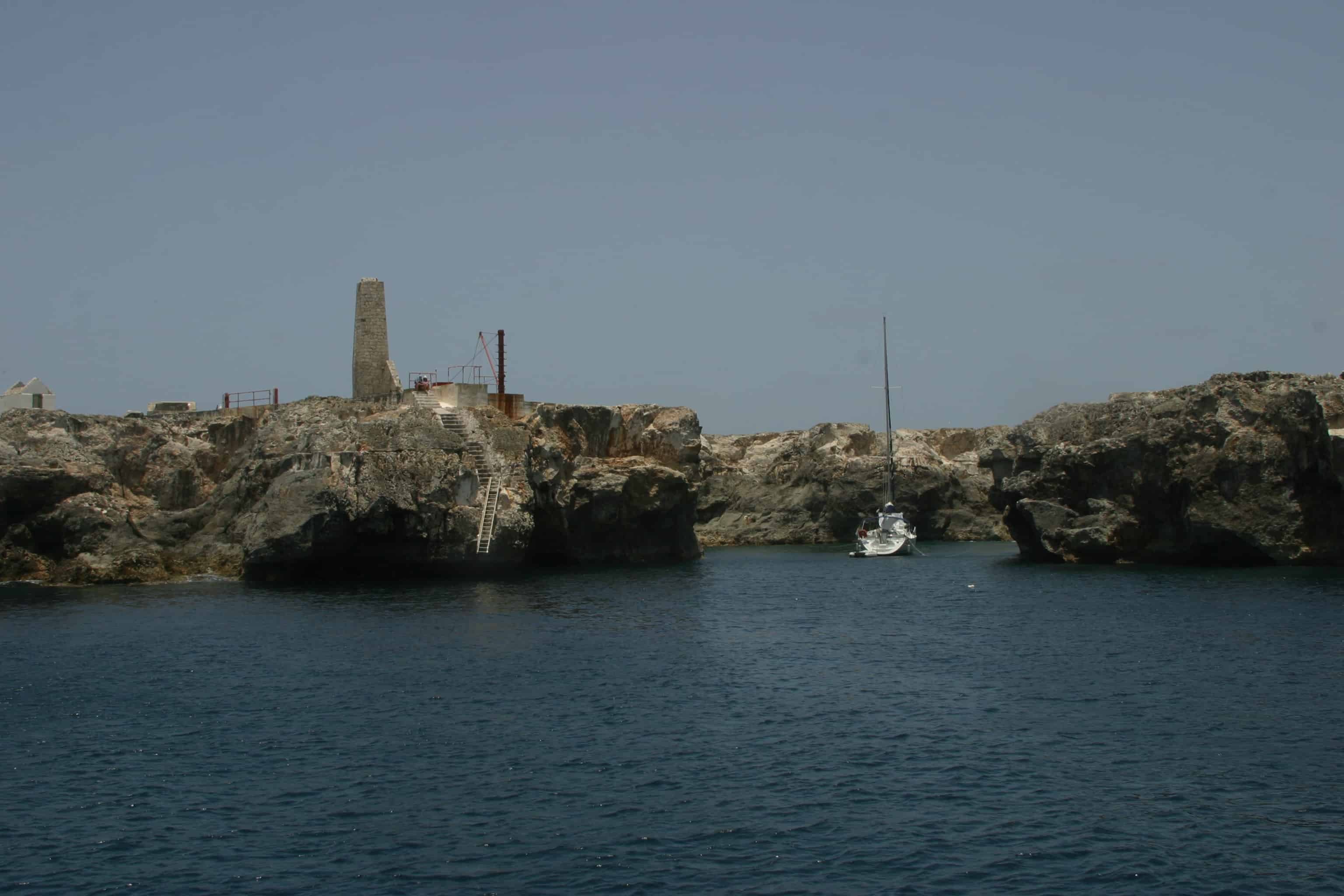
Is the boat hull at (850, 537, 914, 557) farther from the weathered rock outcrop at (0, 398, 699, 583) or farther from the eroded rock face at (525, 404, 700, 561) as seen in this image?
the weathered rock outcrop at (0, 398, 699, 583)

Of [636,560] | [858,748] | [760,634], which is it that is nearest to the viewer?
[858,748]

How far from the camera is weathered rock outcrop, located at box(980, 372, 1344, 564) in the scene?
58000 millimetres

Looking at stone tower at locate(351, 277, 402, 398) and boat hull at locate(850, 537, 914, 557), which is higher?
stone tower at locate(351, 277, 402, 398)

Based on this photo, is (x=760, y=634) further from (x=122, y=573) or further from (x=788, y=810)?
(x=122, y=573)

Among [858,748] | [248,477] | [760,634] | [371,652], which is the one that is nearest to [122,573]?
[248,477]

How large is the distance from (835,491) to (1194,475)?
1842 inches

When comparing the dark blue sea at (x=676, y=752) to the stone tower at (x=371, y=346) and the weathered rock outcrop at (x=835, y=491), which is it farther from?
the weathered rock outcrop at (x=835, y=491)

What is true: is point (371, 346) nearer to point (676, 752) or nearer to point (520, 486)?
point (520, 486)

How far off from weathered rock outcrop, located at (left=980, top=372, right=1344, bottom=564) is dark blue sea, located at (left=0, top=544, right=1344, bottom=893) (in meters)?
13.9

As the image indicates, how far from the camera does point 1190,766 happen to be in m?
23.5

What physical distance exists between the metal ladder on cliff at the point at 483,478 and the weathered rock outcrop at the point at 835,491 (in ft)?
146

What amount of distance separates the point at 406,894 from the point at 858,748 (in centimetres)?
1093

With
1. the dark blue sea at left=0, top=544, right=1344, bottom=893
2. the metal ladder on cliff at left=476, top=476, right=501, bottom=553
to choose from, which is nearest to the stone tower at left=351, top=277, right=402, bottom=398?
the metal ladder on cliff at left=476, top=476, right=501, bottom=553

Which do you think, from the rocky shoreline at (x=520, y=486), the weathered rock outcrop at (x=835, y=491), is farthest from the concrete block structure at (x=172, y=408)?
the weathered rock outcrop at (x=835, y=491)
